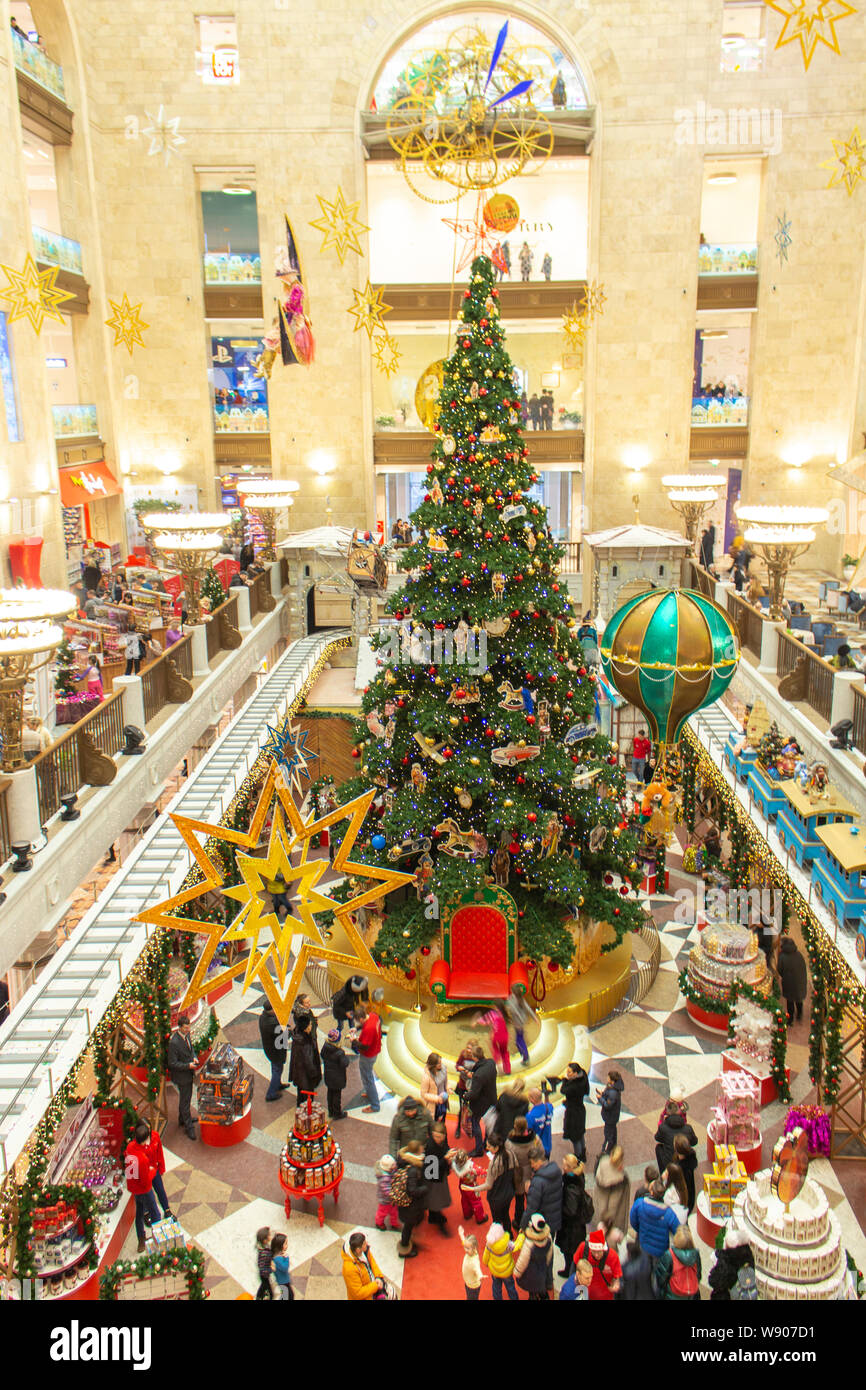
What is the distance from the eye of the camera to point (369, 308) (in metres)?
24.5

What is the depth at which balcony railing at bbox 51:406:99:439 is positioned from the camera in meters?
22.4

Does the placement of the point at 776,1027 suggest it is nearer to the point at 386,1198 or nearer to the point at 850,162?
the point at 386,1198

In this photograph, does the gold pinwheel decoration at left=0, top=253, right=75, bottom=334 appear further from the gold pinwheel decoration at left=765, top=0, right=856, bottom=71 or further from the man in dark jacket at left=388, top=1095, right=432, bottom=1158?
the man in dark jacket at left=388, top=1095, right=432, bottom=1158

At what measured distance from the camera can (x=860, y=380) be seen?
23453 mm

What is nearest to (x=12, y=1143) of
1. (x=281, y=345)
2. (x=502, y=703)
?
(x=502, y=703)

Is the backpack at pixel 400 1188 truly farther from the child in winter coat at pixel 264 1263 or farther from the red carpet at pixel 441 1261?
the child in winter coat at pixel 264 1263

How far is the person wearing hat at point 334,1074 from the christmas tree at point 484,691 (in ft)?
5.22

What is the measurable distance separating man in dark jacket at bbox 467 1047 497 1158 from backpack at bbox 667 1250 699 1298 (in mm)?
2499

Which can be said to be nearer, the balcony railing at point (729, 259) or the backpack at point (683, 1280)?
the backpack at point (683, 1280)

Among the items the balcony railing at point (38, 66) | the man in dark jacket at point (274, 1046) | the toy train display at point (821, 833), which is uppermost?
the balcony railing at point (38, 66)

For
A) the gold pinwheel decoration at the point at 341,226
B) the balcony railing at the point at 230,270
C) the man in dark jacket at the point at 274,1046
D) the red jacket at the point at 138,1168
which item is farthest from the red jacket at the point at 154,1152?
the balcony railing at the point at 230,270

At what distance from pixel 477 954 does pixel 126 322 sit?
1886cm

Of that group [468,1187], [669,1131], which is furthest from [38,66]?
[669,1131]

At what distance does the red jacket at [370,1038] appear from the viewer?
10539 mm
